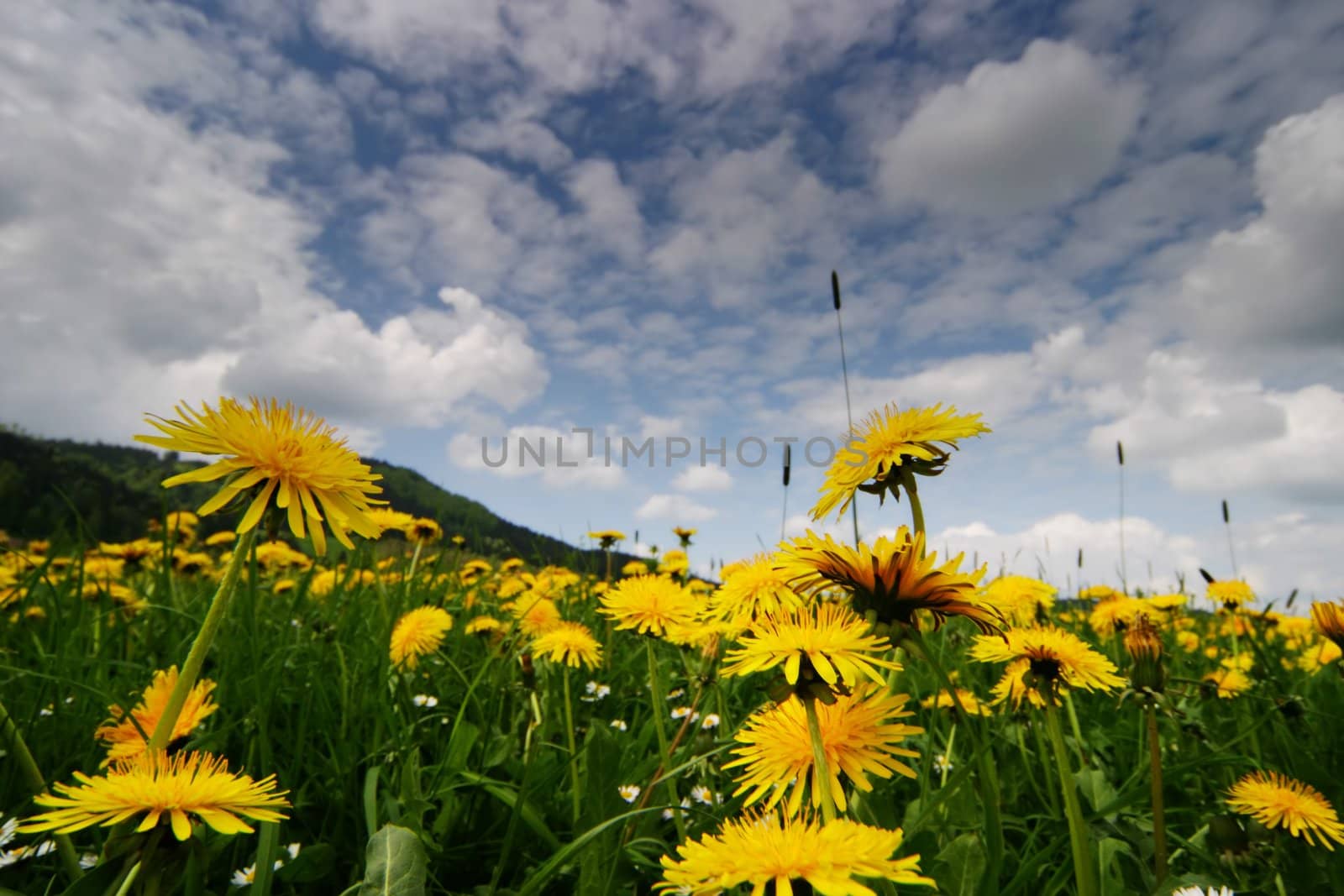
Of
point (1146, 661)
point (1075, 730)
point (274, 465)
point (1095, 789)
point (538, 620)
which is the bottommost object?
point (1095, 789)

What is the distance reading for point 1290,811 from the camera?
5.56 ft

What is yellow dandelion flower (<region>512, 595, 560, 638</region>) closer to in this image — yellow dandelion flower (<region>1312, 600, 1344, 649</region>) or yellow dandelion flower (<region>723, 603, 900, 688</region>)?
yellow dandelion flower (<region>723, 603, 900, 688</region>)

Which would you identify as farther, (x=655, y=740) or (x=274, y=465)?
(x=655, y=740)

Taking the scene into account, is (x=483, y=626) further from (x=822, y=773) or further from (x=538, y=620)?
(x=822, y=773)

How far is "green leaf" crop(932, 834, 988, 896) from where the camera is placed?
1.34 metres

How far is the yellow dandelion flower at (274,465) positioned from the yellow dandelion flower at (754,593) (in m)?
0.79

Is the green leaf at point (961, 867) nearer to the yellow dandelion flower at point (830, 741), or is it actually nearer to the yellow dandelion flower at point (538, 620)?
the yellow dandelion flower at point (830, 741)

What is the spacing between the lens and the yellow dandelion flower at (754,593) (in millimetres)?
1511

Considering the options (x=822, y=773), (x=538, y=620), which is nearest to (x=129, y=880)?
(x=822, y=773)

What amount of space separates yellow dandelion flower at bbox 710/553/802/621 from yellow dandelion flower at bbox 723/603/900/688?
0.34 m

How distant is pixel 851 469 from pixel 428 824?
1628 millimetres

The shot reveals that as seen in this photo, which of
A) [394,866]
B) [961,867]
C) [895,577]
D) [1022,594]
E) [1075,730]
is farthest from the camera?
[1022,594]

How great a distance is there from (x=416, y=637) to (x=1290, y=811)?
268cm

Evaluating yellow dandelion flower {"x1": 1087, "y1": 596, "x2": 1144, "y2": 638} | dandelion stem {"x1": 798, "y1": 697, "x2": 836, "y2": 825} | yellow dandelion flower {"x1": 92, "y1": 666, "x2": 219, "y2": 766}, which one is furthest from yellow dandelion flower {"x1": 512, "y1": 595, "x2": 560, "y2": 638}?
yellow dandelion flower {"x1": 1087, "y1": 596, "x2": 1144, "y2": 638}
